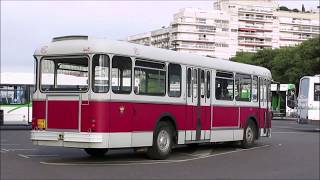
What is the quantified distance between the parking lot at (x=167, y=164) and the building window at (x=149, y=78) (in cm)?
178

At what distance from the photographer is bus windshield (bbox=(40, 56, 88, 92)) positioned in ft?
45.8

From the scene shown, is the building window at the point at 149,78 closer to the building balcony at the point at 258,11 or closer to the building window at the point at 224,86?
the building window at the point at 224,86

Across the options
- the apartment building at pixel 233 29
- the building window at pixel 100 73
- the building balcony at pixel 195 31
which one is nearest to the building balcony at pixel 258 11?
the apartment building at pixel 233 29

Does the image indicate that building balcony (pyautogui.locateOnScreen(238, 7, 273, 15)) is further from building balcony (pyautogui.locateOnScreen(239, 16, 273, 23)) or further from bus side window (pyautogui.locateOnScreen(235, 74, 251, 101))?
bus side window (pyautogui.locateOnScreen(235, 74, 251, 101))

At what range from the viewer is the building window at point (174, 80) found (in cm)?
1578

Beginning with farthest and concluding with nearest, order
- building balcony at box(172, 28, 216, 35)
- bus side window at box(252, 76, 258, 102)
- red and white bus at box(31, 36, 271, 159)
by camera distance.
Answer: building balcony at box(172, 28, 216, 35) → bus side window at box(252, 76, 258, 102) → red and white bus at box(31, 36, 271, 159)

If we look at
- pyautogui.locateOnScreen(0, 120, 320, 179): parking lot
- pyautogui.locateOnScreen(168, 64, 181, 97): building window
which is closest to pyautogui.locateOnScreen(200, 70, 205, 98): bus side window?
pyautogui.locateOnScreen(168, 64, 181, 97): building window

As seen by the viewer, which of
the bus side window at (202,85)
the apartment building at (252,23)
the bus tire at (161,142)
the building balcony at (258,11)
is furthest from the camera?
the building balcony at (258,11)

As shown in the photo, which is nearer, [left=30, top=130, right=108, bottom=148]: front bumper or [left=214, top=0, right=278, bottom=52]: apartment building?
[left=30, top=130, right=108, bottom=148]: front bumper

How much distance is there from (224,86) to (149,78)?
4338mm

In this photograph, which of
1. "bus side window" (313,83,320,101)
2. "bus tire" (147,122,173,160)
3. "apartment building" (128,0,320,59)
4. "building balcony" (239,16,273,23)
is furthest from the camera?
"building balcony" (239,16,273,23)

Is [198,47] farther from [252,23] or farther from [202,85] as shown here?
[202,85]

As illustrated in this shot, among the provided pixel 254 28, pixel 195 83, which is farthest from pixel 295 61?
pixel 254 28

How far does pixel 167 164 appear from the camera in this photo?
14453 mm
